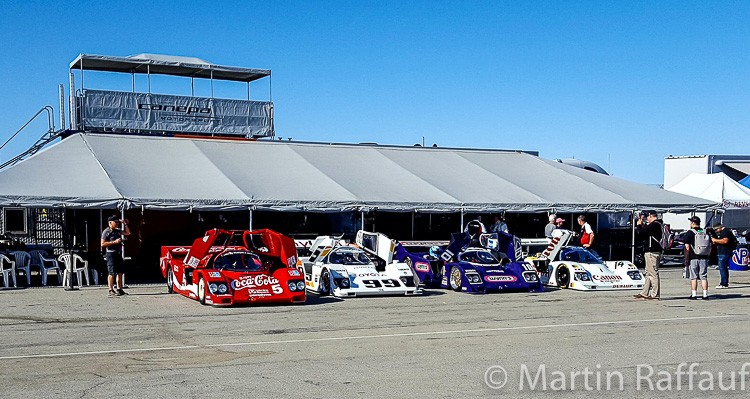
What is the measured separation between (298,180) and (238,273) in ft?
25.9

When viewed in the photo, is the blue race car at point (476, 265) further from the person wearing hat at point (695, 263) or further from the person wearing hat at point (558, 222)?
the person wearing hat at point (558, 222)

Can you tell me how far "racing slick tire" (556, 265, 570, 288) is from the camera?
18.5 meters

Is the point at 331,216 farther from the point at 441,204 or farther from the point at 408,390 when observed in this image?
the point at 408,390

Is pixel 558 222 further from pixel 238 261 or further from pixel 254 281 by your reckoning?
pixel 254 281

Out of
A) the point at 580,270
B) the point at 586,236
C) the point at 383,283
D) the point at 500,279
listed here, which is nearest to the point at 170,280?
the point at 383,283

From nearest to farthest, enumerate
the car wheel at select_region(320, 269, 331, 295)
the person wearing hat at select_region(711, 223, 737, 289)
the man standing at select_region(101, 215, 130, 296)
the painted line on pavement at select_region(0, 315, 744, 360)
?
1. the painted line on pavement at select_region(0, 315, 744, 360)
2. the man standing at select_region(101, 215, 130, 296)
3. the car wheel at select_region(320, 269, 331, 295)
4. the person wearing hat at select_region(711, 223, 737, 289)

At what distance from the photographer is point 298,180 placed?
22609 millimetres

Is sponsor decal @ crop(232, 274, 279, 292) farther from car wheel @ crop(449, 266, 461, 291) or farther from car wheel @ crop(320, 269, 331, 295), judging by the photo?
car wheel @ crop(449, 266, 461, 291)

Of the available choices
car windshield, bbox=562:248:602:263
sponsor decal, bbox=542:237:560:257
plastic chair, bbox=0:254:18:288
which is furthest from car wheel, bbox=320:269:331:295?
plastic chair, bbox=0:254:18:288

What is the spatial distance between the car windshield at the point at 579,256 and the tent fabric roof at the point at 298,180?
3570mm

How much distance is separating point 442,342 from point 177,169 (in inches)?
533

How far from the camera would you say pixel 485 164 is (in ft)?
93.1

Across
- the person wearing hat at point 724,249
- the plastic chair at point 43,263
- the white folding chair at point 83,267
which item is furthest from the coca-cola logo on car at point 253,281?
the person wearing hat at point 724,249

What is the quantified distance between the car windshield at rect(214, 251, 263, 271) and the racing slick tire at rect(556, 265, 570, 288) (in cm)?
730
